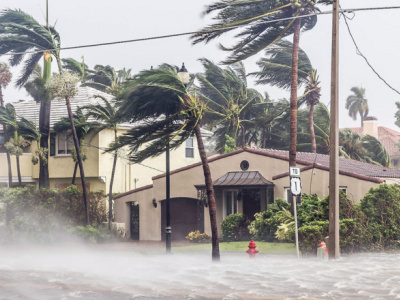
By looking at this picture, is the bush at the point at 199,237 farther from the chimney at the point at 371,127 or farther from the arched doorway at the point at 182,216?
the chimney at the point at 371,127

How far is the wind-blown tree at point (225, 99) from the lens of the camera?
5278 centimetres

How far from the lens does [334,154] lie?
23.9m

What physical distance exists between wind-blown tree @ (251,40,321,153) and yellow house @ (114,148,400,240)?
7471mm

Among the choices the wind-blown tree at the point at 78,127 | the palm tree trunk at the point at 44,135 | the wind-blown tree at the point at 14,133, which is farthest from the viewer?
the palm tree trunk at the point at 44,135

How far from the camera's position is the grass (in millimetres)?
28469

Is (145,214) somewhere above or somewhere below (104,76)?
below

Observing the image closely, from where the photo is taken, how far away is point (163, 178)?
37.5 meters

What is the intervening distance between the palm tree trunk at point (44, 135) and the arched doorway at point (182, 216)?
301 inches

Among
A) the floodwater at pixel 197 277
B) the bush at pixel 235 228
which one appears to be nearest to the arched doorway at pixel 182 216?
the bush at pixel 235 228

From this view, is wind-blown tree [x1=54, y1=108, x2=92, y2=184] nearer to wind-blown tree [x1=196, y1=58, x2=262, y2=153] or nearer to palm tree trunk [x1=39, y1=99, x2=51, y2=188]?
palm tree trunk [x1=39, y1=99, x2=51, y2=188]

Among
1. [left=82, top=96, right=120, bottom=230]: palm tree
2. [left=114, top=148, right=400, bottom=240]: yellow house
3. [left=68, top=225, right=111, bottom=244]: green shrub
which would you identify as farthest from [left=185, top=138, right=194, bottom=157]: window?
[left=68, top=225, right=111, bottom=244]: green shrub

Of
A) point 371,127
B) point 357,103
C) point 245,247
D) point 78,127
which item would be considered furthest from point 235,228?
point 357,103

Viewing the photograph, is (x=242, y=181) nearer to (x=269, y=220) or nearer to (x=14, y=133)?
(x=269, y=220)

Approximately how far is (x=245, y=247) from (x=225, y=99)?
2413cm
